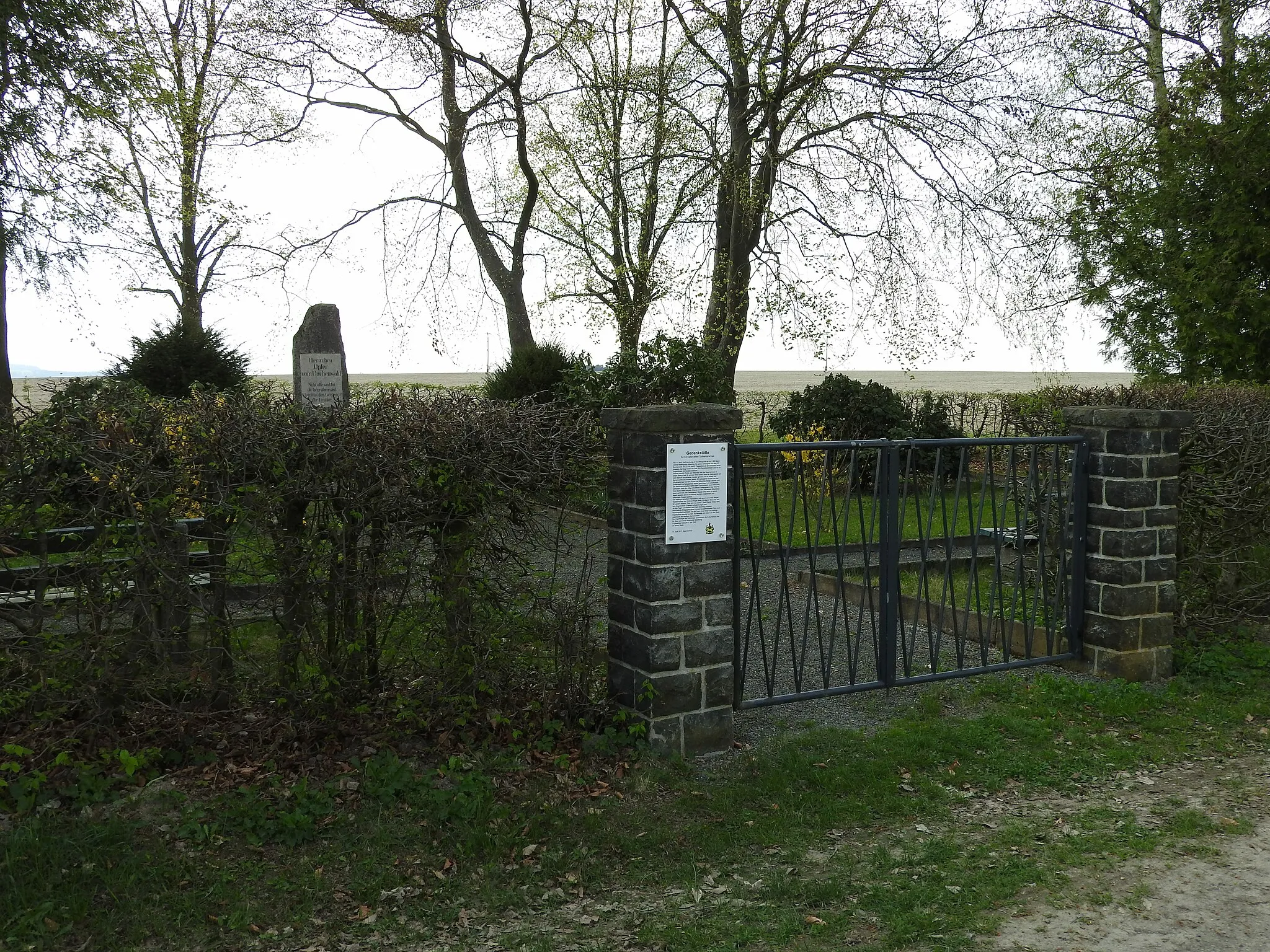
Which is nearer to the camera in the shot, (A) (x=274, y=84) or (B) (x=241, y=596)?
(B) (x=241, y=596)

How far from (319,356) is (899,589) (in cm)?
835

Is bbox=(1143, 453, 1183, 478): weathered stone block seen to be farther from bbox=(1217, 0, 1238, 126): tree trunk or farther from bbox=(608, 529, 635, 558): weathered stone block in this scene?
bbox=(1217, 0, 1238, 126): tree trunk

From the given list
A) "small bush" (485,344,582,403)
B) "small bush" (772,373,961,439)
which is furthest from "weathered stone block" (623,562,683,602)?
"small bush" (772,373,961,439)

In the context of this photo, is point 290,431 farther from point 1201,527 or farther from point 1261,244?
point 1261,244

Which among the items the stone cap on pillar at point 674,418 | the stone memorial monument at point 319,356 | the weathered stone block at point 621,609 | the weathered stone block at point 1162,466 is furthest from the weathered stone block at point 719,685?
the stone memorial monument at point 319,356

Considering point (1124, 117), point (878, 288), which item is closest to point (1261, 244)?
point (878, 288)

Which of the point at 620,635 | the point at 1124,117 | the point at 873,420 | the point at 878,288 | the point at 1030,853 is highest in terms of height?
the point at 1124,117

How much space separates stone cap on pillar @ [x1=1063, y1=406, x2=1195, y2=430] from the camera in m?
6.45

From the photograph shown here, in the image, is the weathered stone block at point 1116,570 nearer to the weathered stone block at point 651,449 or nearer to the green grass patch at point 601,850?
the green grass patch at point 601,850

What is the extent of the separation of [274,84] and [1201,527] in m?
18.0

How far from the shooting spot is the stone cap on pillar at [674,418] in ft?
15.9

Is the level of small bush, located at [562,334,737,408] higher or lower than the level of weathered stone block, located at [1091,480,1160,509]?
higher

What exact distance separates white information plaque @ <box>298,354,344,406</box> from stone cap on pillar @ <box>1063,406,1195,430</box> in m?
8.93

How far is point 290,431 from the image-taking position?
14.8ft
